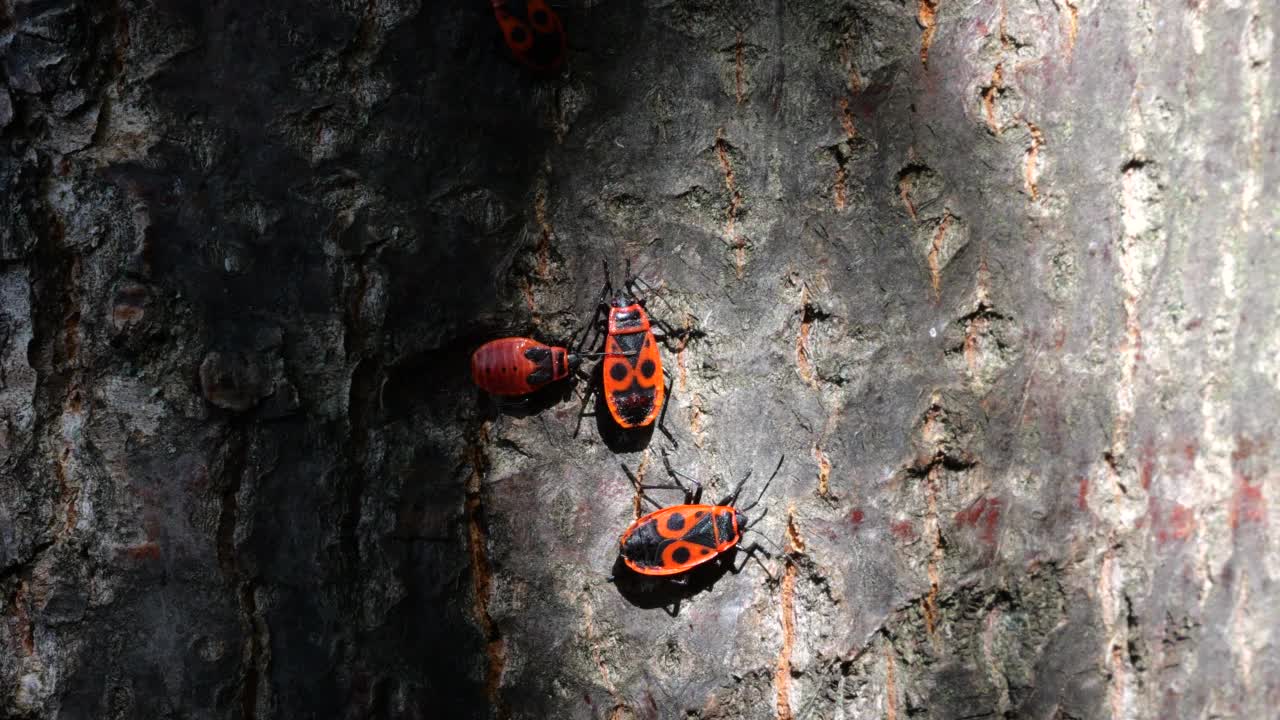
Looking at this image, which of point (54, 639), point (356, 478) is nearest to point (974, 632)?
point (356, 478)

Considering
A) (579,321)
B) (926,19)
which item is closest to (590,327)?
(579,321)

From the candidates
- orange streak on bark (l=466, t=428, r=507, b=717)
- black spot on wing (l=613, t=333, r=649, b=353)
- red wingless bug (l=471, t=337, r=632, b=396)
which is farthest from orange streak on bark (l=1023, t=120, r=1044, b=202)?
orange streak on bark (l=466, t=428, r=507, b=717)

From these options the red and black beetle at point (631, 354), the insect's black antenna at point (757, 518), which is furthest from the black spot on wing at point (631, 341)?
the insect's black antenna at point (757, 518)

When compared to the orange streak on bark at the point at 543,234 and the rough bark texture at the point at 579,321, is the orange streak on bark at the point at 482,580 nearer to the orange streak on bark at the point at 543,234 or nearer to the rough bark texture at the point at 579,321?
the rough bark texture at the point at 579,321

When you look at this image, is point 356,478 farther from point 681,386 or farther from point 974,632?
point 974,632

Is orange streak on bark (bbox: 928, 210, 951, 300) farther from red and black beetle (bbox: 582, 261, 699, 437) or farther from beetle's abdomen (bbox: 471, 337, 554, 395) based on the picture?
beetle's abdomen (bbox: 471, 337, 554, 395)

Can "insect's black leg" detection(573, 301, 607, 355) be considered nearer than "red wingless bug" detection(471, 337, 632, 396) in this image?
No
